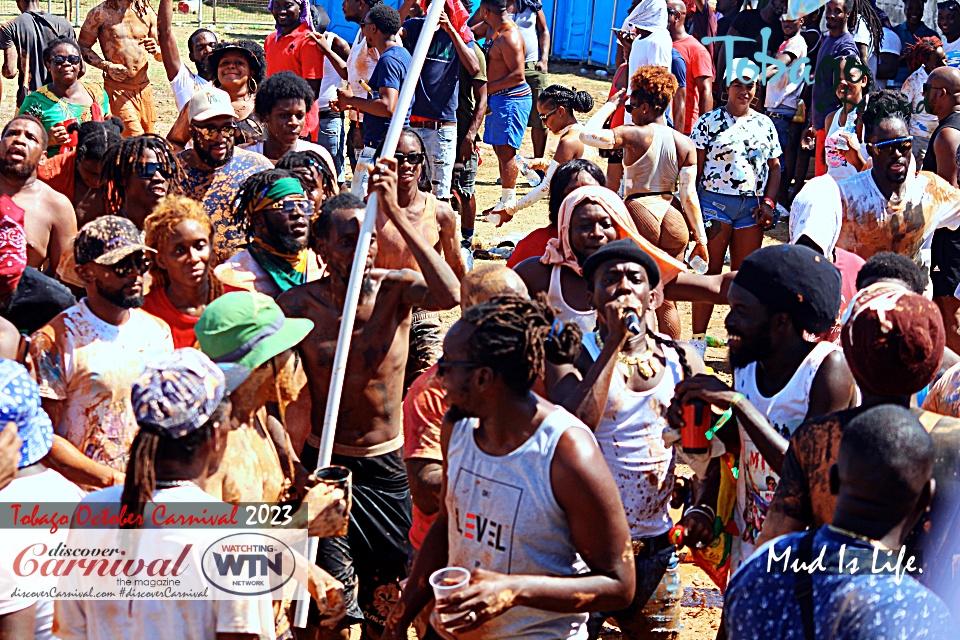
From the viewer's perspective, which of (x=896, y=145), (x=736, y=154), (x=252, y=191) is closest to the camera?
(x=252, y=191)

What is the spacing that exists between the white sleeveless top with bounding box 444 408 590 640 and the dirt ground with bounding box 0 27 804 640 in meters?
1.55

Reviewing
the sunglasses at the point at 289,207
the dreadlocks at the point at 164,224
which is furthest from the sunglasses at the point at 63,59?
the dreadlocks at the point at 164,224

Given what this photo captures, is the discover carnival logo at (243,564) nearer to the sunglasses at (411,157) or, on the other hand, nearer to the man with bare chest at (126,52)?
the sunglasses at (411,157)

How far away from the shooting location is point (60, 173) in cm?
673

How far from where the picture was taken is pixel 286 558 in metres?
3.04

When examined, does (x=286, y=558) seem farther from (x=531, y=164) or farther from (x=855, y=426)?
(x=531, y=164)

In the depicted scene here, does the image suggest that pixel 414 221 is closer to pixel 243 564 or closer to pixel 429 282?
pixel 429 282

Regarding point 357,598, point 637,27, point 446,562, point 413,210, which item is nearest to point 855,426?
point 446,562

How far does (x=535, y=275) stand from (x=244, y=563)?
2.46m

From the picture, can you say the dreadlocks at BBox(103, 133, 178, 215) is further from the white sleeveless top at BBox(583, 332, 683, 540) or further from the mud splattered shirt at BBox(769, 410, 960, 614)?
the mud splattered shirt at BBox(769, 410, 960, 614)

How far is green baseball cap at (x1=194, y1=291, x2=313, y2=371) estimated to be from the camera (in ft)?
10.7

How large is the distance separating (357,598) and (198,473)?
6.63ft

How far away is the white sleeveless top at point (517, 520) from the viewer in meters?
3.03

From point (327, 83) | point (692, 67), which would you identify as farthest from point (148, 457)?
point (692, 67)
